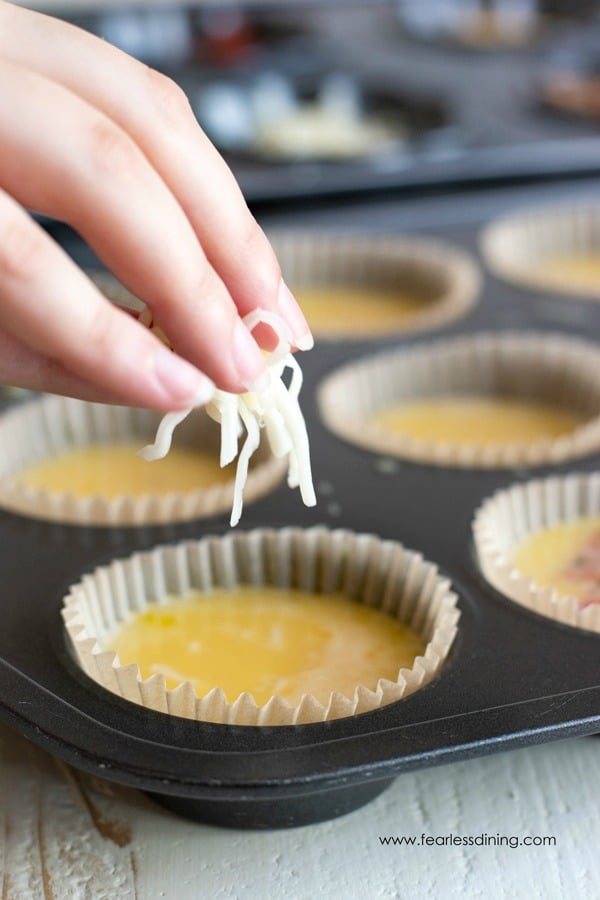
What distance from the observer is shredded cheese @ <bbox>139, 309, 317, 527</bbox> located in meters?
1.40

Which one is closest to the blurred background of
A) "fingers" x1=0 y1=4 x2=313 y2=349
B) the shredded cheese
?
the shredded cheese

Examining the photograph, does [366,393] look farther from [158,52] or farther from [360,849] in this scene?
[158,52]

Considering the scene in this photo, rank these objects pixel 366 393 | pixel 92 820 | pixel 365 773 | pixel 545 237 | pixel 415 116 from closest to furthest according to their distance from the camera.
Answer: pixel 365 773 → pixel 92 820 → pixel 366 393 → pixel 545 237 → pixel 415 116

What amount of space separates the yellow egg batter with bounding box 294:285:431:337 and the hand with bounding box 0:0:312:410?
1.59 meters

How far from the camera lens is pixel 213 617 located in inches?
74.8

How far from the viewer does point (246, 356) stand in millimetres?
1280

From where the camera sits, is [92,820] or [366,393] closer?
[92,820]

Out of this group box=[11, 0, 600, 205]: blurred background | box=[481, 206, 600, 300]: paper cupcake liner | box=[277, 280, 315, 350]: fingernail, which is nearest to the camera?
box=[277, 280, 315, 350]: fingernail

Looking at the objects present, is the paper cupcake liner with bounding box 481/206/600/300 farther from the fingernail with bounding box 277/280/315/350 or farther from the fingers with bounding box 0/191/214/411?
the fingers with bounding box 0/191/214/411

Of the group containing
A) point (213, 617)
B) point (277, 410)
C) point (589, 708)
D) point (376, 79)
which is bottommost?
point (376, 79)

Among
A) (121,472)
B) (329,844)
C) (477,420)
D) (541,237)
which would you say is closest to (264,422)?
(329,844)

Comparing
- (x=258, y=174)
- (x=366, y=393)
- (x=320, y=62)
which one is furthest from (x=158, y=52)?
(x=366, y=393)

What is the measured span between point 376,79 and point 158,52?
83 cm

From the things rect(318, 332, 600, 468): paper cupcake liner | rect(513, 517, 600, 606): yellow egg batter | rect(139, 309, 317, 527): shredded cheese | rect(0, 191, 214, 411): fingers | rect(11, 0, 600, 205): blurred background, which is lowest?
rect(11, 0, 600, 205): blurred background
